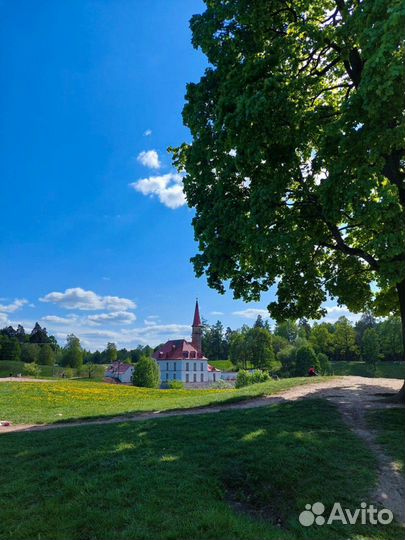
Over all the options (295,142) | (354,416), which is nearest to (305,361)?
(354,416)

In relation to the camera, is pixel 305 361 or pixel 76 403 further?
pixel 305 361

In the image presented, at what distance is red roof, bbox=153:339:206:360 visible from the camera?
79750 millimetres

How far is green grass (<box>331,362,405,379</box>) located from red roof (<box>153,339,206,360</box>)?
2714 centimetres

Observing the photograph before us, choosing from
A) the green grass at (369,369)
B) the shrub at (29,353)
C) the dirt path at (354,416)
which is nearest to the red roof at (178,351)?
the green grass at (369,369)

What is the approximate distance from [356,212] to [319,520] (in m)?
5.77

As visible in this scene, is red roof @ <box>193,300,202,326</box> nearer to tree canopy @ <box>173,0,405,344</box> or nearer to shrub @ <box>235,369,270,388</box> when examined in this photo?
shrub @ <box>235,369,270,388</box>

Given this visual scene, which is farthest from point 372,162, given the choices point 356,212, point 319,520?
point 319,520

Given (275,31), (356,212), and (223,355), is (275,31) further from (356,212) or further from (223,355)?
(223,355)

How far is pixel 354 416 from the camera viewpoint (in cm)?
1037

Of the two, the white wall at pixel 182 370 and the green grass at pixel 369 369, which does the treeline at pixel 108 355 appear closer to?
the white wall at pixel 182 370

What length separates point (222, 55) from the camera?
1123 cm

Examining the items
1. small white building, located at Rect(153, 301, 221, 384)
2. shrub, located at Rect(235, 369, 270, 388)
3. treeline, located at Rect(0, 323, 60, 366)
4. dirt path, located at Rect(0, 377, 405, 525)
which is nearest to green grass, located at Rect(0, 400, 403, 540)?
dirt path, located at Rect(0, 377, 405, 525)

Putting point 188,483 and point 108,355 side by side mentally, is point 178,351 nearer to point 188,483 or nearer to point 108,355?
point 108,355

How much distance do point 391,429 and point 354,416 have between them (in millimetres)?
1552
